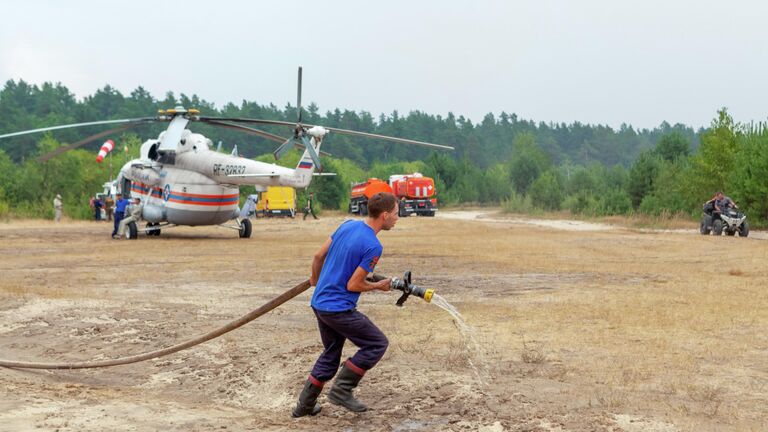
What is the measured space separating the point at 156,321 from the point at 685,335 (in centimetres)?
681

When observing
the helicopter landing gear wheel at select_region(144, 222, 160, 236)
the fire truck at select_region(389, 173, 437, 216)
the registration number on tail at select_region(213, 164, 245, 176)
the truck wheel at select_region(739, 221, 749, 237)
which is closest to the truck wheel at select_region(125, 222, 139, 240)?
the helicopter landing gear wheel at select_region(144, 222, 160, 236)

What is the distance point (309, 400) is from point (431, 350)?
8.38 ft

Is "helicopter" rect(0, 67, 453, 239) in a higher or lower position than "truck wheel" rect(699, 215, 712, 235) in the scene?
higher

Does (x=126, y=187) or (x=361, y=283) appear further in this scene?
(x=126, y=187)

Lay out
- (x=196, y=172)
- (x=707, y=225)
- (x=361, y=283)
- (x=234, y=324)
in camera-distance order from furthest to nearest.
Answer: (x=707, y=225)
(x=196, y=172)
(x=234, y=324)
(x=361, y=283)

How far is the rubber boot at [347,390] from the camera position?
750 cm

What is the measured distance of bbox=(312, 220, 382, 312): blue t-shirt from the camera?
7.11m

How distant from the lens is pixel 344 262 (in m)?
7.17

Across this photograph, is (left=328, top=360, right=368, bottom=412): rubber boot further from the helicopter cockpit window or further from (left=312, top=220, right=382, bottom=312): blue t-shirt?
the helicopter cockpit window

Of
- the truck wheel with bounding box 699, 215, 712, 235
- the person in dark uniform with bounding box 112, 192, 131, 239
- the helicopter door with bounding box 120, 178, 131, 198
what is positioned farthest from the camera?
A: the truck wheel with bounding box 699, 215, 712, 235

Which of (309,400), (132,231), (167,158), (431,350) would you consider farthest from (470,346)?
(132,231)

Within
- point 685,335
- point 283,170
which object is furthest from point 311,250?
point 685,335

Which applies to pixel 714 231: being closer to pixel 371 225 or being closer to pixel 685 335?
pixel 685 335

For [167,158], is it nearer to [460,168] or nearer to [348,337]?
[348,337]
